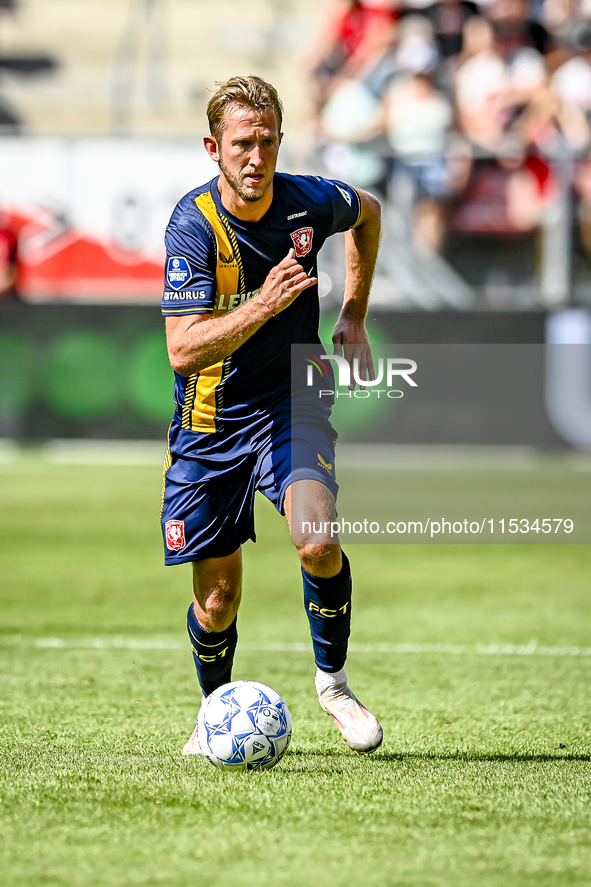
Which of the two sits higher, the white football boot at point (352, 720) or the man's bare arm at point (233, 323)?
the man's bare arm at point (233, 323)

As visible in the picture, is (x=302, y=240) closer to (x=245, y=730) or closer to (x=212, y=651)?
(x=212, y=651)

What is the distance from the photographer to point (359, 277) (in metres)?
4.64

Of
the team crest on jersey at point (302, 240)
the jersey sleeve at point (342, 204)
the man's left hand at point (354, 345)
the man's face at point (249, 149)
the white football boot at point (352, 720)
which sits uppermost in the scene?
the man's face at point (249, 149)

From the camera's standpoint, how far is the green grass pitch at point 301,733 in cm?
301

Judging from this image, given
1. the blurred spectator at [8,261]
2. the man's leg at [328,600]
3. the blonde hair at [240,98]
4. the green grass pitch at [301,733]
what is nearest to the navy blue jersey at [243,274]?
the blonde hair at [240,98]

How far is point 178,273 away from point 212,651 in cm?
137

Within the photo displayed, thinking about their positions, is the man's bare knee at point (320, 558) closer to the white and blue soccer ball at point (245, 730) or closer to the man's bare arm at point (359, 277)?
the white and blue soccer ball at point (245, 730)

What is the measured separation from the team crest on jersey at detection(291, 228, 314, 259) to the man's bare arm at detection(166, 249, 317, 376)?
1.03 feet

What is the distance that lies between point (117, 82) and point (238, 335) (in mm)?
16541

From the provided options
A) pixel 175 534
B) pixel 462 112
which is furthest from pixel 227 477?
pixel 462 112

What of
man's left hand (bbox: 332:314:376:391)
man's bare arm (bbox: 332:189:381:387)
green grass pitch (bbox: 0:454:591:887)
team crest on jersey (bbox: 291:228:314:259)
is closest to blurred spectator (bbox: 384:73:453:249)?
green grass pitch (bbox: 0:454:591:887)

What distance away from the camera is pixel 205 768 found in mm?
3898

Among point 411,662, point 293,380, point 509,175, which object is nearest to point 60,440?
point 509,175

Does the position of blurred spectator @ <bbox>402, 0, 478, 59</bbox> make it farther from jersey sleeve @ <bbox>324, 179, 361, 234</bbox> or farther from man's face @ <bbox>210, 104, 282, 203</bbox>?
man's face @ <bbox>210, 104, 282, 203</bbox>
